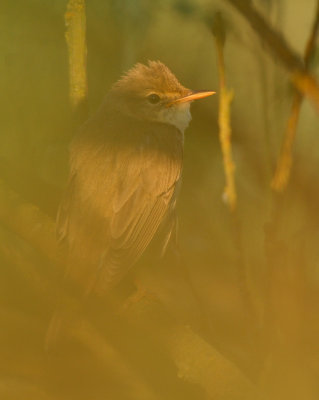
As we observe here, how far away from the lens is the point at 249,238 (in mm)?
3135

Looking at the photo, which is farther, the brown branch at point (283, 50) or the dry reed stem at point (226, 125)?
Answer: the dry reed stem at point (226, 125)

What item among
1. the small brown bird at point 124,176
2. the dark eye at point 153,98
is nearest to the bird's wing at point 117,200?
the small brown bird at point 124,176

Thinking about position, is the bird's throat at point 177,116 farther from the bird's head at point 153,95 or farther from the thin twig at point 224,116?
the thin twig at point 224,116

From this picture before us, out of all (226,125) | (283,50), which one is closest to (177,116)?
(226,125)

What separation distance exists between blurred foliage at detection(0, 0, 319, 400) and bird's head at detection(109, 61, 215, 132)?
9cm

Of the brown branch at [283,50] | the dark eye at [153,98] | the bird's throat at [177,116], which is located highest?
the brown branch at [283,50]

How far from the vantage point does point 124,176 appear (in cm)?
225

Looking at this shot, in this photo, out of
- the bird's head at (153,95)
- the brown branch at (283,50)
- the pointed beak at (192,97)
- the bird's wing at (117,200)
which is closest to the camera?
the brown branch at (283,50)

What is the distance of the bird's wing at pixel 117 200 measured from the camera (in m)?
2.06

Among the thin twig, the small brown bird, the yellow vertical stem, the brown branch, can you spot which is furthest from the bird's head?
the brown branch

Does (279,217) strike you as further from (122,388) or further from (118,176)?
(118,176)

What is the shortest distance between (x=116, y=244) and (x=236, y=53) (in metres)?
1.72

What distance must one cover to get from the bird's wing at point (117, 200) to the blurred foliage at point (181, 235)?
0.10 meters

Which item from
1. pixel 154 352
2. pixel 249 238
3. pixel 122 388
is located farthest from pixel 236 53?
pixel 122 388
